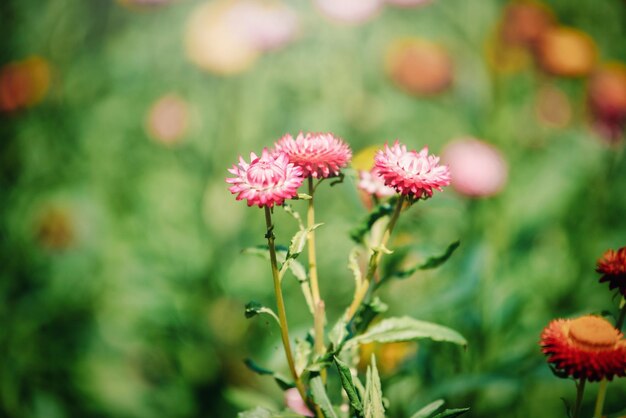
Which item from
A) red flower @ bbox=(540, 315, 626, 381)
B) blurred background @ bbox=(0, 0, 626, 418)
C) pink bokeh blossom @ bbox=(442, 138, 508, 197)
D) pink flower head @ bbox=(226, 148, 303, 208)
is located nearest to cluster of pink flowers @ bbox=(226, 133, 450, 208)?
pink flower head @ bbox=(226, 148, 303, 208)

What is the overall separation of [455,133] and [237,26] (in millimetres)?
1092

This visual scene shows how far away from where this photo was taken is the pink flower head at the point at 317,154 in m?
0.63

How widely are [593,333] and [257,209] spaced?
1.55 meters

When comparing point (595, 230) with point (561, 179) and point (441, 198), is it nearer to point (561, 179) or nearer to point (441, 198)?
point (561, 179)

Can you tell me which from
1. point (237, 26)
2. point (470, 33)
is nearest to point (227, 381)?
point (237, 26)

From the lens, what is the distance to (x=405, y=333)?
2.14 ft

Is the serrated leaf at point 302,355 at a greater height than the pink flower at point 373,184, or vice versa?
the pink flower at point 373,184

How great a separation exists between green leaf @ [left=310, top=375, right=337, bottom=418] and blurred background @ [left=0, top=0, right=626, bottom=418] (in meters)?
0.28

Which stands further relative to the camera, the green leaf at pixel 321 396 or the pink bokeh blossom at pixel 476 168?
the pink bokeh blossom at pixel 476 168

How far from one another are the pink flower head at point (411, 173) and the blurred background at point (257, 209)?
1.26 feet

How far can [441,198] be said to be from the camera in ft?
4.04

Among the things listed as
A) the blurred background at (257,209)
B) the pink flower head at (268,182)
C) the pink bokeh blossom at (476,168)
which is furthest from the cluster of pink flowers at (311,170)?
the pink bokeh blossom at (476,168)

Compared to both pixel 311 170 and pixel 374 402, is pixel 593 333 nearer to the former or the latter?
pixel 374 402

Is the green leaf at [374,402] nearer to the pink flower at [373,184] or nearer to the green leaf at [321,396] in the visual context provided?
the green leaf at [321,396]
